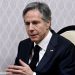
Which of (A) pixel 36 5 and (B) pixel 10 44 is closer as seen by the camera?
(A) pixel 36 5

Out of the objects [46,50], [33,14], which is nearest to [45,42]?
[46,50]

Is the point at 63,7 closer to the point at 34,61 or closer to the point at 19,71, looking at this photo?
the point at 34,61

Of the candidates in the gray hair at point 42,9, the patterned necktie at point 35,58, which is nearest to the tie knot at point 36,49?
the patterned necktie at point 35,58

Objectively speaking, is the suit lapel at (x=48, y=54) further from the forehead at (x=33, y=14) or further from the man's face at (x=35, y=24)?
the forehead at (x=33, y=14)

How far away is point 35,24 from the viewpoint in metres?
1.62

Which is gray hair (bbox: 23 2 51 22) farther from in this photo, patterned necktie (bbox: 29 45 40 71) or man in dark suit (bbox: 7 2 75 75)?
patterned necktie (bbox: 29 45 40 71)

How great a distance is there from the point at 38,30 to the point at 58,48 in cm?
17

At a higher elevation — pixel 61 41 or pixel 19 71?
pixel 61 41

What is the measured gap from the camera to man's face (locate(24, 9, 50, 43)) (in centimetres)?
161

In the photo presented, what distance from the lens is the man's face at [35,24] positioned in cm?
161

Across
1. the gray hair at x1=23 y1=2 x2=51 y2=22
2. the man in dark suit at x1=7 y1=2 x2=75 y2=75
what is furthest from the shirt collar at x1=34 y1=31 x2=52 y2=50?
the gray hair at x1=23 y1=2 x2=51 y2=22

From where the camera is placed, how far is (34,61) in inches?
67.2

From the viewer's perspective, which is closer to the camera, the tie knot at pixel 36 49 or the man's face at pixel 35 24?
the man's face at pixel 35 24

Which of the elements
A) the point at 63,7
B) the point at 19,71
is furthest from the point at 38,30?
the point at 63,7
